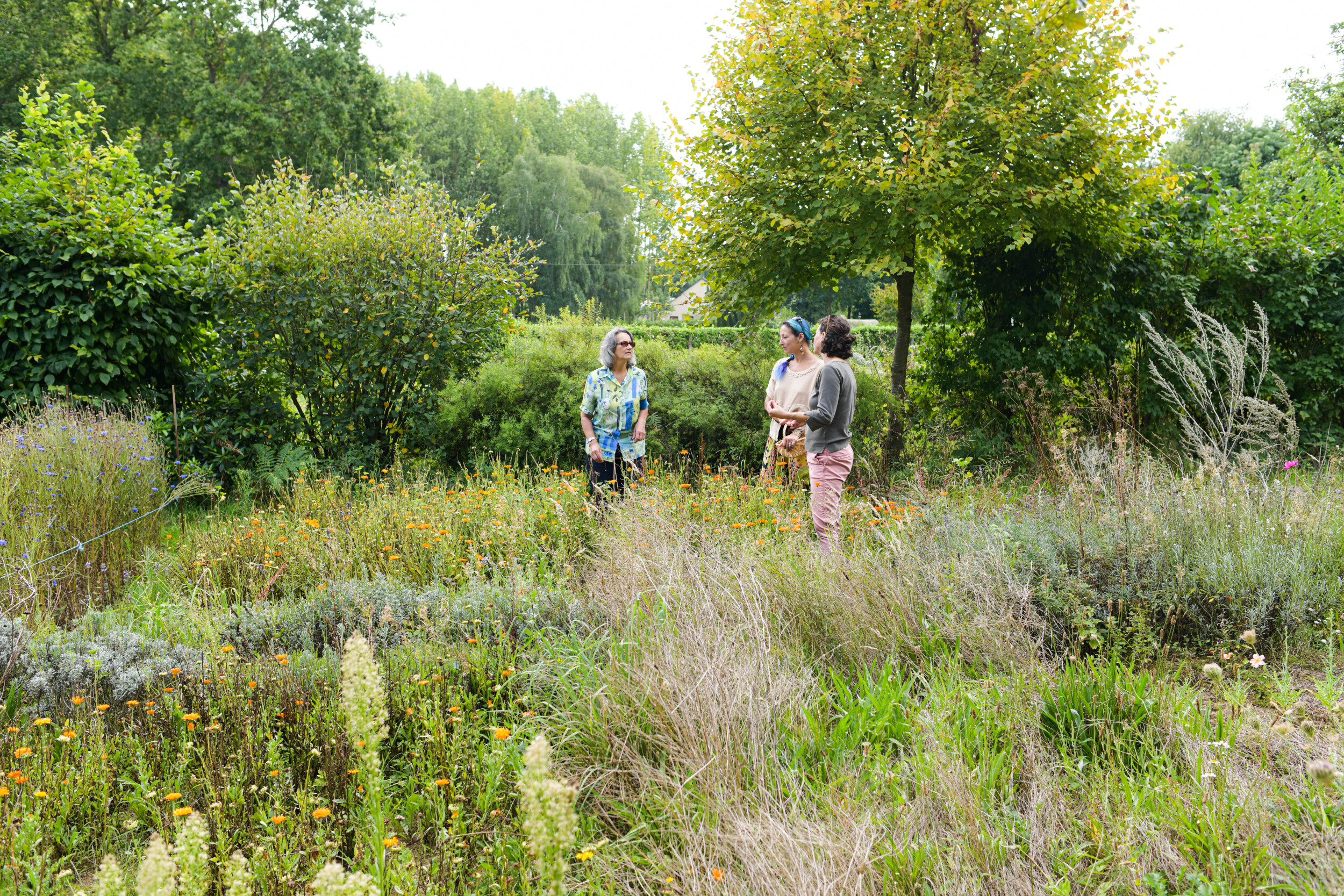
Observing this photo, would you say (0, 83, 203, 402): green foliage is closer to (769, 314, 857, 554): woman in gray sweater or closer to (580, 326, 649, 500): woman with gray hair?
(580, 326, 649, 500): woman with gray hair

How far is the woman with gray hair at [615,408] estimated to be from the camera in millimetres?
5723

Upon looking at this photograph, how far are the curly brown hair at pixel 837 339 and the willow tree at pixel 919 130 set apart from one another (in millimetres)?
2127

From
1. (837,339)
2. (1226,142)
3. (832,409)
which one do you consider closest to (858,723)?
(832,409)

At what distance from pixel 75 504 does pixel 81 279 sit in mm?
3130

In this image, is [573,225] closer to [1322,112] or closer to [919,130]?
[1322,112]

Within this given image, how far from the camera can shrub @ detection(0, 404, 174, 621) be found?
441 centimetres

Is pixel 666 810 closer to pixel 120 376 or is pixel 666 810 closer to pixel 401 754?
pixel 401 754

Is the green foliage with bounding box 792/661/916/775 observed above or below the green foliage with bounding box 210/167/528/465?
below

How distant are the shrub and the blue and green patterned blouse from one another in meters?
3.05

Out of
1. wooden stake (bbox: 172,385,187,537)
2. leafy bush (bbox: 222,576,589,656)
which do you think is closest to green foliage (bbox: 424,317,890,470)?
wooden stake (bbox: 172,385,187,537)

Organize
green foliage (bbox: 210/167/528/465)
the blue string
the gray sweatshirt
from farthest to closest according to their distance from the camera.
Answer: green foliage (bbox: 210/167/528/465) → the gray sweatshirt → the blue string

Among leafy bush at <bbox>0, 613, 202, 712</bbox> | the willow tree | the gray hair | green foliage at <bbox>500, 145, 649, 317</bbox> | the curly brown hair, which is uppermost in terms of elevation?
green foliage at <bbox>500, 145, 649, 317</bbox>

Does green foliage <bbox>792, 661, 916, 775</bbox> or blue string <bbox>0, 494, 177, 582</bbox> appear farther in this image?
blue string <bbox>0, 494, 177, 582</bbox>

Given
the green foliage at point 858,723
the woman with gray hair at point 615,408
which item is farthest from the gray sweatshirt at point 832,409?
the green foliage at point 858,723
